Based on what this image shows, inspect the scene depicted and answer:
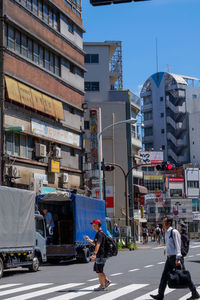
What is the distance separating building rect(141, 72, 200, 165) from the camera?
435 feet

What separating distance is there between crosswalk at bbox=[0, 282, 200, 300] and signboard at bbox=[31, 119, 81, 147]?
2235 cm

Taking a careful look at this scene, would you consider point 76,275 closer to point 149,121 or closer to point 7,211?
point 7,211

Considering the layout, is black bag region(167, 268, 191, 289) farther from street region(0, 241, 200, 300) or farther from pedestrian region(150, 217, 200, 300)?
street region(0, 241, 200, 300)

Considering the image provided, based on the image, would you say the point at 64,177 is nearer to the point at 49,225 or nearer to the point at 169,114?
the point at 49,225

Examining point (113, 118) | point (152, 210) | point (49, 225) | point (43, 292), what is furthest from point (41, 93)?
point (152, 210)

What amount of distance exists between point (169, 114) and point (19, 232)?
11700cm

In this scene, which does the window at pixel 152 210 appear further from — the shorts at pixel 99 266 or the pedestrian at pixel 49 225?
the shorts at pixel 99 266

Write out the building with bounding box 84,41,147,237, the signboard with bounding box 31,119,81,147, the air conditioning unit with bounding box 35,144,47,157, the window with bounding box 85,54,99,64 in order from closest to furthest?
the air conditioning unit with bounding box 35,144,47,157 < the signboard with bounding box 31,119,81,147 < the building with bounding box 84,41,147,237 < the window with bounding box 85,54,99,64

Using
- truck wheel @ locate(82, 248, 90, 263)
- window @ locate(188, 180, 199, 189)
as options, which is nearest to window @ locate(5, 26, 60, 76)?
truck wheel @ locate(82, 248, 90, 263)

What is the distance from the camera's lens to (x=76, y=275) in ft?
65.7

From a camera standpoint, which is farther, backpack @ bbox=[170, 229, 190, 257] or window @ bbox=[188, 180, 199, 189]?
window @ bbox=[188, 180, 199, 189]

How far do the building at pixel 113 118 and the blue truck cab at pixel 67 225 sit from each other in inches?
1268

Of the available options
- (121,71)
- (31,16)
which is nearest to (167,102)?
(121,71)

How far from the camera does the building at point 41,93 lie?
34.9 metres
